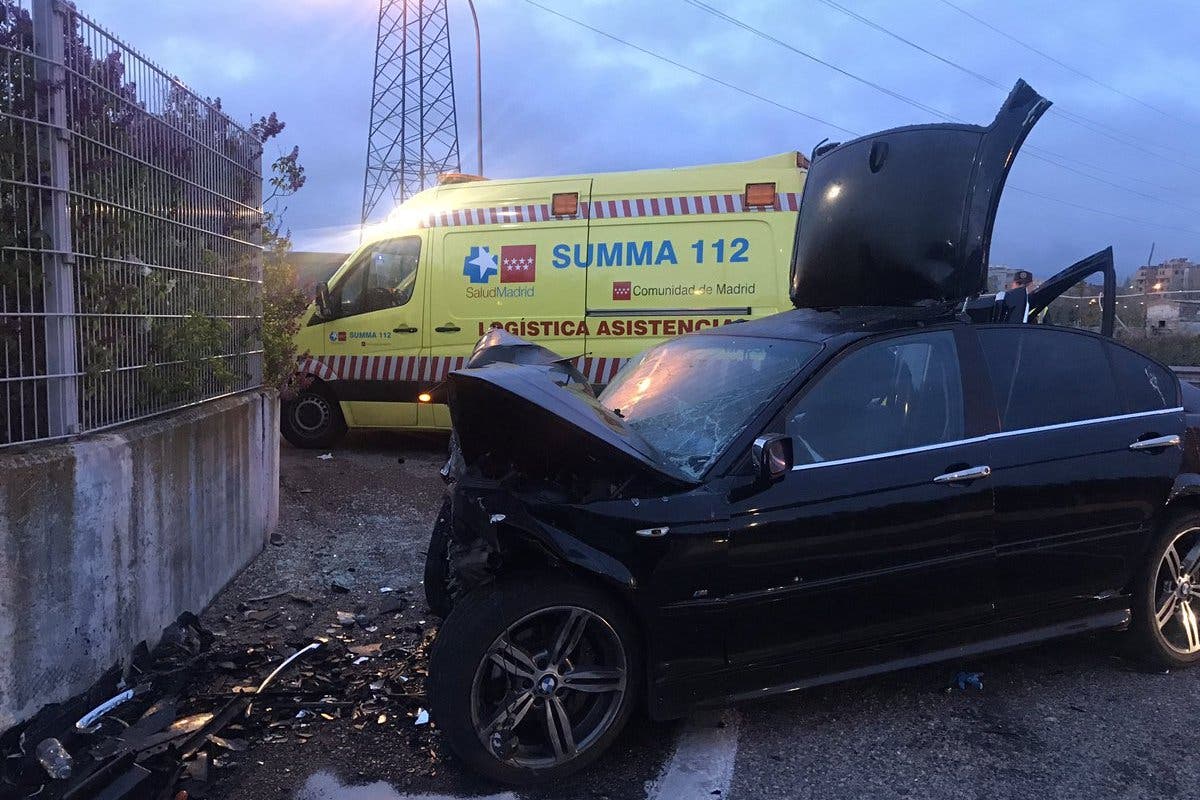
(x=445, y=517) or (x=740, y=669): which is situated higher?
(x=445, y=517)

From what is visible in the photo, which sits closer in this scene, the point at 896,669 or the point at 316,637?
the point at 896,669

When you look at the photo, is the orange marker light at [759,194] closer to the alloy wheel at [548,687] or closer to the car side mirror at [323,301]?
the car side mirror at [323,301]

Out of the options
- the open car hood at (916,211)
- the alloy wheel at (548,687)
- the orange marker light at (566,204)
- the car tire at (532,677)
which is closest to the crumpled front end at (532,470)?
the car tire at (532,677)

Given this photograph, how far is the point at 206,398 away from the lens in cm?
491

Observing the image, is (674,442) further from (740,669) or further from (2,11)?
(2,11)

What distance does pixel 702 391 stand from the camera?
3719mm

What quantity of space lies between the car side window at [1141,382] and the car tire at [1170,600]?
532 mm

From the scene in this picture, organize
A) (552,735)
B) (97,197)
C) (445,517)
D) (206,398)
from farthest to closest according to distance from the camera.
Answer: (206,398), (445,517), (97,197), (552,735)

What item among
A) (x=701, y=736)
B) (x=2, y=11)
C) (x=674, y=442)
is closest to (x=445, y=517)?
(x=674, y=442)

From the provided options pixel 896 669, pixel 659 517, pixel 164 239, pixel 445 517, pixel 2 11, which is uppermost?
pixel 2 11

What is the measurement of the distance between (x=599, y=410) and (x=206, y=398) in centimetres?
277

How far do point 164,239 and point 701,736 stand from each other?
3.52 metres

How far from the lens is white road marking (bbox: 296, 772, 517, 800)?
2.92 metres

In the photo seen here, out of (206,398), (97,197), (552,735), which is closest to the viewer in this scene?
(552,735)
